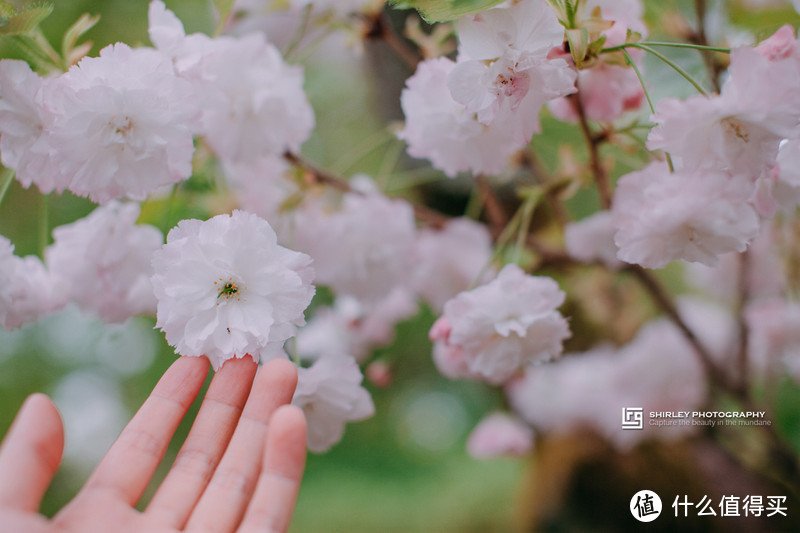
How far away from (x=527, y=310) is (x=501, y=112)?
0.19m

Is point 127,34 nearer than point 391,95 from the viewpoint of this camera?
Yes

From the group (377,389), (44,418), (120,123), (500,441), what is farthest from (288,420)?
(377,389)

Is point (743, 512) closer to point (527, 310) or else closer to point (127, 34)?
point (527, 310)

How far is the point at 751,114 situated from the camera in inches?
15.6

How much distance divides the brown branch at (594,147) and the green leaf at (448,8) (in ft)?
0.48

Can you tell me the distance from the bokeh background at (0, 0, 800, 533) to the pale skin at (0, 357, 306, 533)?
29 cm

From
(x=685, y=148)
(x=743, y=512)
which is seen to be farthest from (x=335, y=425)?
(x=743, y=512)

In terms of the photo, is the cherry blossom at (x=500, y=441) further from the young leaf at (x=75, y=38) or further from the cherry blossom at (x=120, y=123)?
the young leaf at (x=75, y=38)

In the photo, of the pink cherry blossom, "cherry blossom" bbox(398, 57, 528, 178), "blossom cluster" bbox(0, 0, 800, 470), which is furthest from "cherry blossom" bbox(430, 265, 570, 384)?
the pink cherry blossom

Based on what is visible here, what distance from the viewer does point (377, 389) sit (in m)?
2.25

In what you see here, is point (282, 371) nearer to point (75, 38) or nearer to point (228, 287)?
point (228, 287)

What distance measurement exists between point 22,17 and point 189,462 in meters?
0.39

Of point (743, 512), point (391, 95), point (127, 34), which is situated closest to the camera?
point (127, 34)

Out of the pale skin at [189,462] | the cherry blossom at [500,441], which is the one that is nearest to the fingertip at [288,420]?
the pale skin at [189,462]
